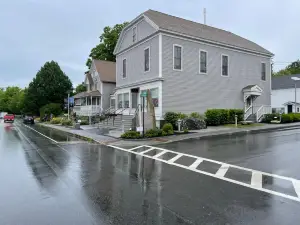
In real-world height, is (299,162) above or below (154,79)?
below

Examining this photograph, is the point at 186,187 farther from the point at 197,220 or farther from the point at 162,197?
the point at 197,220

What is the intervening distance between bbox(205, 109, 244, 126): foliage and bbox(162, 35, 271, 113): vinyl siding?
0.82 m

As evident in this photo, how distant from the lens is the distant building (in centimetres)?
3838

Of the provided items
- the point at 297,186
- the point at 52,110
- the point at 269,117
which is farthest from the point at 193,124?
the point at 52,110

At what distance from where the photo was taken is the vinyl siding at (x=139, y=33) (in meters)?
21.1

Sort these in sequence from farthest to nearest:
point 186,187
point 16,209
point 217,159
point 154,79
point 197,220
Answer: point 154,79
point 217,159
point 186,187
point 16,209
point 197,220

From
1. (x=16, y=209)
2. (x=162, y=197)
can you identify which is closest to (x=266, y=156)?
(x=162, y=197)

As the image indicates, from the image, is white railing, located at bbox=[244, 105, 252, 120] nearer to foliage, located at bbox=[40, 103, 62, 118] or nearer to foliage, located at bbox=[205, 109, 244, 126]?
foliage, located at bbox=[205, 109, 244, 126]

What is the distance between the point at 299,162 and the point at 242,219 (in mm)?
5383

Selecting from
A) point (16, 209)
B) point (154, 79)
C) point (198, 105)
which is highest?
point (154, 79)

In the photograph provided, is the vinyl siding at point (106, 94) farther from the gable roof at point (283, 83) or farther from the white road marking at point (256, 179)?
the white road marking at point (256, 179)

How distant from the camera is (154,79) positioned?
19.8 meters

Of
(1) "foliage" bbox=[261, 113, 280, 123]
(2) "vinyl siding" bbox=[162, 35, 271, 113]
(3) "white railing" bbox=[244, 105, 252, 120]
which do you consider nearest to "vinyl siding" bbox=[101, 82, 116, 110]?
(2) "vinyl siding" bbox=[162, 35, 271, 113]

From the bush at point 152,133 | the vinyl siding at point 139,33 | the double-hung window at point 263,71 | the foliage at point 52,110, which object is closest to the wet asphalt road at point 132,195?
the bush at point 152,133
